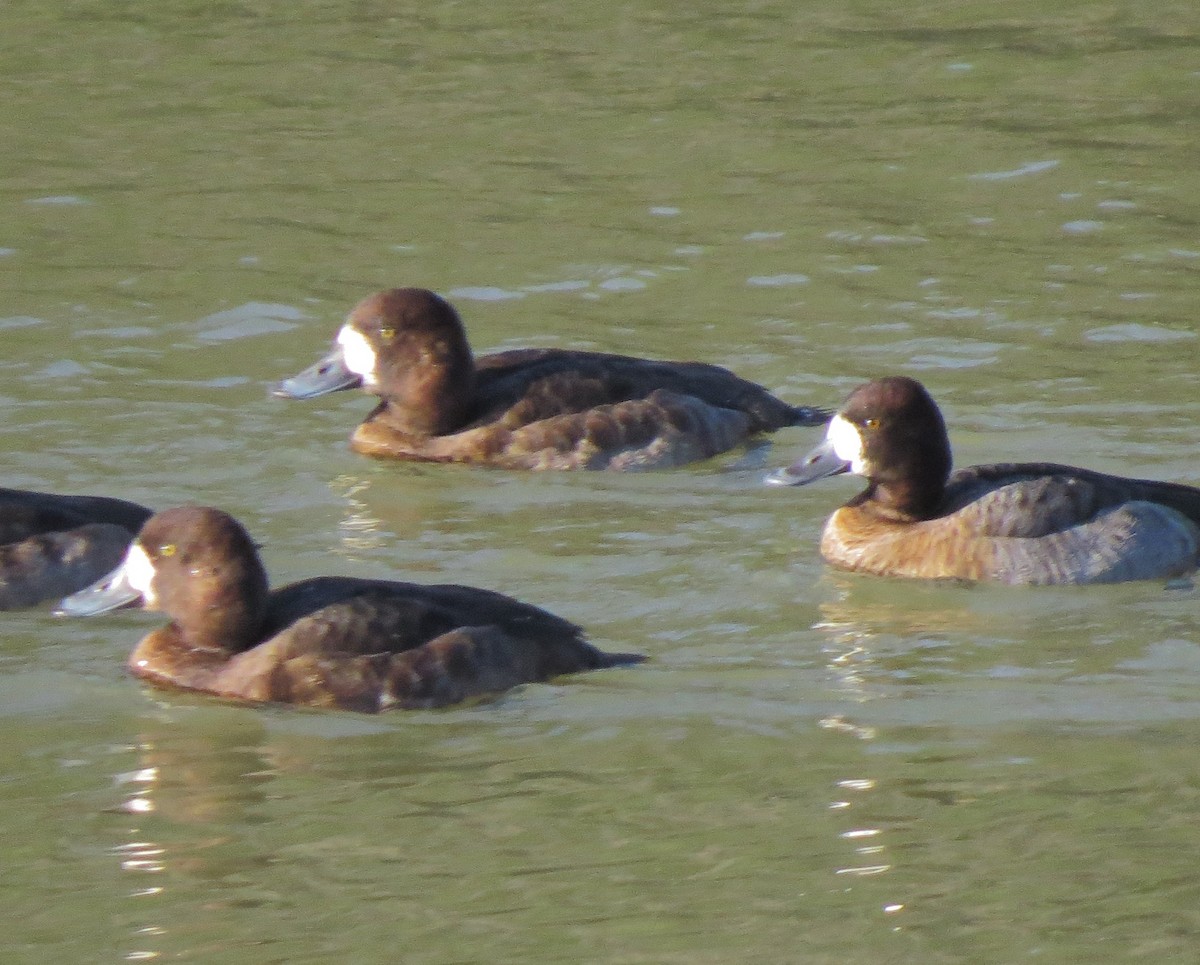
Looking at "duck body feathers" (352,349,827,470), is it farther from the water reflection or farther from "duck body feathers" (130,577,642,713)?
the water reflection

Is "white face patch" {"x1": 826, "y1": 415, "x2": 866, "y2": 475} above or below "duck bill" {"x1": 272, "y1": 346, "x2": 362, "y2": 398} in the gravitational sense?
below

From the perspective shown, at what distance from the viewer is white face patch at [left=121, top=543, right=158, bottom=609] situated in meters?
8.34

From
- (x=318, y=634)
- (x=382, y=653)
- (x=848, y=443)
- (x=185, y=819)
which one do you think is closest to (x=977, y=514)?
(x=848, y=443)

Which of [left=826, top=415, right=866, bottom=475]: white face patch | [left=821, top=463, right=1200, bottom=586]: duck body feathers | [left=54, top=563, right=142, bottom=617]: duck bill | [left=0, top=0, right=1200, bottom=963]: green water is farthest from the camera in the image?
[left=826, top=415, right=866, bottom=475]: white face patch

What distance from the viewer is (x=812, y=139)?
16328 mm

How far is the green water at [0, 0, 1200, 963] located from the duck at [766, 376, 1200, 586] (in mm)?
168

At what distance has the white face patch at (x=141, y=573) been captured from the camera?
8.34 meters

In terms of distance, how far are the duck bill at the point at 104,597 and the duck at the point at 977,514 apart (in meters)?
2.82

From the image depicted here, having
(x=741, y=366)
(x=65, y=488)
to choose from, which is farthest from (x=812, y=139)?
(x=65, y=488)

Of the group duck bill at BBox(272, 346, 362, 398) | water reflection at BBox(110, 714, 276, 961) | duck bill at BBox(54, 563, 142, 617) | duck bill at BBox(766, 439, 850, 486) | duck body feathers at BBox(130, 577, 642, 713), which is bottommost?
water reflection at BBox(110, 714, 276, 961)

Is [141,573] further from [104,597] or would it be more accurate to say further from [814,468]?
[814,468]

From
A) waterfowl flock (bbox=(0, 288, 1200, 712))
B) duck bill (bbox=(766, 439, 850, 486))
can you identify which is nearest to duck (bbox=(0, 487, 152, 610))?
waterfowl flock (bbox=(0, 288, 1200, 712))

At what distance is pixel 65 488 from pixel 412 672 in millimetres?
3289

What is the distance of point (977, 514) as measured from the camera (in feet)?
31.6
